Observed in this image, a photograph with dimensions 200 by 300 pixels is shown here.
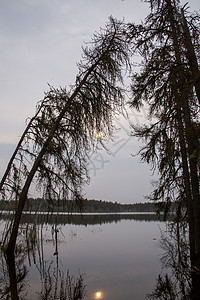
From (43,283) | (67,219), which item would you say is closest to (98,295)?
(43,283)

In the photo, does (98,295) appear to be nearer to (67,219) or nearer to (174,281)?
(174,281)

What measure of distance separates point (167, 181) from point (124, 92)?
3691mm

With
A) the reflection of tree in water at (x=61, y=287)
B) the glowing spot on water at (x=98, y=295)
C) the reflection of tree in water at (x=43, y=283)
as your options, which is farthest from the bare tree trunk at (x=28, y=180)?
the glowing spot on water at (x=98, y=295)

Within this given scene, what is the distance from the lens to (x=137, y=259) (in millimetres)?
12289

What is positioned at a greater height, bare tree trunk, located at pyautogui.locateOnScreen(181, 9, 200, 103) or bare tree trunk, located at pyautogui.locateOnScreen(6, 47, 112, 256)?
bare tree trunk, located at pyautogui.locateOnScreen(181, 9, 200, 103)

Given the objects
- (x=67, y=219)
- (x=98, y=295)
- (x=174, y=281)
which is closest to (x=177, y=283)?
(x=174, y=281)

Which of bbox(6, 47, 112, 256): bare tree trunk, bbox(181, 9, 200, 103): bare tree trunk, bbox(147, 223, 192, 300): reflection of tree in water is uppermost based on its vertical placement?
bbox(181, 9, 200, 103): bare tree trunk

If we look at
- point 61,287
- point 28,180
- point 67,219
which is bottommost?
point 67,219

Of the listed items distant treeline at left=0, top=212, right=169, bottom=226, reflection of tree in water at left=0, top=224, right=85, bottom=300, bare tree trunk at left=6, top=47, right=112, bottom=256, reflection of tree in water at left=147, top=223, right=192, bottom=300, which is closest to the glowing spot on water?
reflection of tree in water at left=0, top=224, right=85, bottom=300

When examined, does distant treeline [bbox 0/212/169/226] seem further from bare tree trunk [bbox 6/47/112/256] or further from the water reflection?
the water reflection

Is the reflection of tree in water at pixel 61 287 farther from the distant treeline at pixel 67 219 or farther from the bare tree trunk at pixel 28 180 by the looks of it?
the distant treeline at pixel 67 219

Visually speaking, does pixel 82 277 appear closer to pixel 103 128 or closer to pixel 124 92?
pixel 103 128

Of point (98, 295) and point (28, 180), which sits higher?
point (28, 180)

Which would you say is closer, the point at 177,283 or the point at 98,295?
the point at 98,295
